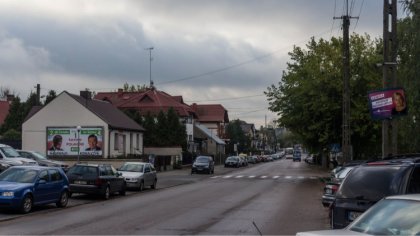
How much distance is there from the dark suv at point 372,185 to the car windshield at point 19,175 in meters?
11.6

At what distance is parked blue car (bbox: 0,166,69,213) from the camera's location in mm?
17250

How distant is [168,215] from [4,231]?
17.4ft

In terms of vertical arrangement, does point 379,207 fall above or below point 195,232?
above

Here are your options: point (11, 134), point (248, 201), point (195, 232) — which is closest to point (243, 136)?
point (11, 134)

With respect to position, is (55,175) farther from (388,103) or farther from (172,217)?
(388,103)

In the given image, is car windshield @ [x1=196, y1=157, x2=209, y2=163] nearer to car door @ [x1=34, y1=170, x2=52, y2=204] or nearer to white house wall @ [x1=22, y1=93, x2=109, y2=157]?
white house wall @ [x1=22, y1=93, x2=109, y2=157]

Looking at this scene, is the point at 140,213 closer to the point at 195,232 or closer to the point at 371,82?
the point at 195,232

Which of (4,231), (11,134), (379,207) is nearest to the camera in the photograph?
(379,207)

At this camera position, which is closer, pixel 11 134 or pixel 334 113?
pixel 334 113

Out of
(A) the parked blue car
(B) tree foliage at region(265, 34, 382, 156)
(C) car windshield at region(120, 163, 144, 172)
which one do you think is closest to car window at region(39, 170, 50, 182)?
(A) the parked blue car

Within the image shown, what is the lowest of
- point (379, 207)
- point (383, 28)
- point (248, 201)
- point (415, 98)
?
point (248, 201)

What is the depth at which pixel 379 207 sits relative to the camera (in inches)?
263

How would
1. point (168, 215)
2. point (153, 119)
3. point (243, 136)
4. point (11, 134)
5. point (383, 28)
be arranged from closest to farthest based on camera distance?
point (168, 215)
point (383, 28)
point (11, 134)
point (153, 119)
point (243, 136)

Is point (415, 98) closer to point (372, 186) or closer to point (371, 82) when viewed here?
point (372, 186)
